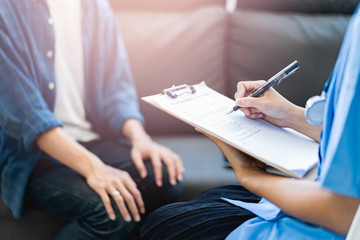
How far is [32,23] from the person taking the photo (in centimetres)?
73

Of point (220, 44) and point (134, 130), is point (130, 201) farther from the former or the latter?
point (220, 44)

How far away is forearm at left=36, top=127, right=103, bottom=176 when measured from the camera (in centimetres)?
72

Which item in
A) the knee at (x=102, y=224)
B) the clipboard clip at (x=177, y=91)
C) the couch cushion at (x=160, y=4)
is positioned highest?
the couch cushion at (x=160, y=4)

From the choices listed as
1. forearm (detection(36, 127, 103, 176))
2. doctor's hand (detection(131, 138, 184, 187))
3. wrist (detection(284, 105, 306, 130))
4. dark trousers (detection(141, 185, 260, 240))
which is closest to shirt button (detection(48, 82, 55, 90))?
forearm (detection(36, 127, 103, 176))

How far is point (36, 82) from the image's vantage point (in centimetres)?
74

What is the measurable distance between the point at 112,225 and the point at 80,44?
46 cm

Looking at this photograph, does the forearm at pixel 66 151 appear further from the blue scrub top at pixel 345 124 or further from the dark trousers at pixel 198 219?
the blue scrub top at pixel 345 124

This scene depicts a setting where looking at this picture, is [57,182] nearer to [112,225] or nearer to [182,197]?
[112,225]

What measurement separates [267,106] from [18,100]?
507 millimetres

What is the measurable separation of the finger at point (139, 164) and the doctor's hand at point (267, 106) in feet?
1.07

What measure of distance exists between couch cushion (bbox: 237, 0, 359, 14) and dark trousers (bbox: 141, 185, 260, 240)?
71 centimetres

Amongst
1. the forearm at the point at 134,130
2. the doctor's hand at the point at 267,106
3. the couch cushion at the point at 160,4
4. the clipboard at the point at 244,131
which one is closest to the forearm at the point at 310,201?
the clipboard at the point at 244,131

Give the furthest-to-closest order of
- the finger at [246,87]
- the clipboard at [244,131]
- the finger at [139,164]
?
the finger at [139,164] < the finger at [246,87] < the clipboard at [244,131]

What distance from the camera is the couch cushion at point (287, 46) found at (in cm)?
101
